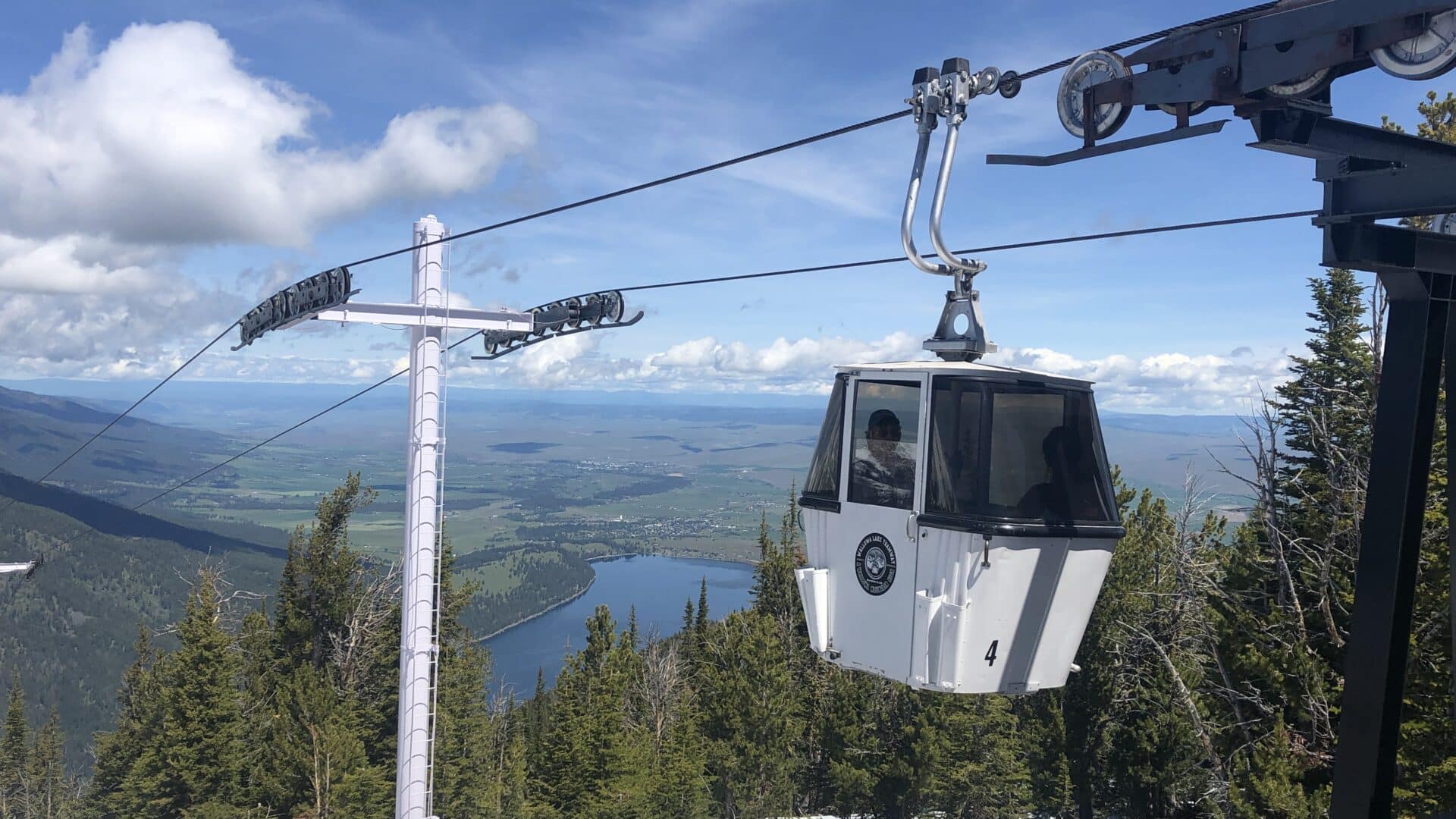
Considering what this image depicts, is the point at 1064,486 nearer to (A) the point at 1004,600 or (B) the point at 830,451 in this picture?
(A) the point at 1004,600

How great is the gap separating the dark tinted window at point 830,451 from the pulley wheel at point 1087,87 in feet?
8.66

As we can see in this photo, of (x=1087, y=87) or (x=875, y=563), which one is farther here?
(x=875, y=563)

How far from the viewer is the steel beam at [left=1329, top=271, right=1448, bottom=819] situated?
4742 mm

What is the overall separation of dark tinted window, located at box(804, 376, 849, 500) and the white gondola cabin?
246mm

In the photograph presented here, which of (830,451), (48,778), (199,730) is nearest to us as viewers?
(830,451)

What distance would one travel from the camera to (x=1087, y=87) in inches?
214

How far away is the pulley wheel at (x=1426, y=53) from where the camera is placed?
166 inches

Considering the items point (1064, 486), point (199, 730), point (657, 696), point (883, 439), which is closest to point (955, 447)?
point (883, 439)

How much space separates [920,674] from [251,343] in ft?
37.8

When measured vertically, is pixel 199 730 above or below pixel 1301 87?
below

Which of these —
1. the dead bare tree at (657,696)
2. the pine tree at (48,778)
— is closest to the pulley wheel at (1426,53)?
the dead bare tree at (657,696)

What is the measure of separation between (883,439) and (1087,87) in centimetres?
277

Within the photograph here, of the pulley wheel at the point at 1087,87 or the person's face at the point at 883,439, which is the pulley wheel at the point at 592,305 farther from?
the pulley wheel at the point at 1087,87

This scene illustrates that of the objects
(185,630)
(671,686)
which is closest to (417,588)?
(185,630)
